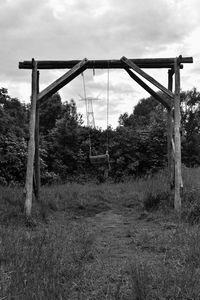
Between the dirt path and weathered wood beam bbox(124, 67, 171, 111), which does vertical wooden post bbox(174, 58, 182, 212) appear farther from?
weathered wood beam bbox(124, 67, 171, 111)

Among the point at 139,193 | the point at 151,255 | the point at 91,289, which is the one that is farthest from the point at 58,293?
the point at 139,193

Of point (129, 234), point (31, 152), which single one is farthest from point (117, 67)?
point (129, 234)

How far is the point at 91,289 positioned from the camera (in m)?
4.07

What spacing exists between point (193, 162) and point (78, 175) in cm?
600

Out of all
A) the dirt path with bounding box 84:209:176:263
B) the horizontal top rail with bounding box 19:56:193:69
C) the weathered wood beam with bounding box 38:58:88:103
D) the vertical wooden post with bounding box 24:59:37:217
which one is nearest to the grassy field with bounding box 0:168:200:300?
the dirt path with bounding box 84:209:176:263

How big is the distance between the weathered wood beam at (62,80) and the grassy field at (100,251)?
249cm

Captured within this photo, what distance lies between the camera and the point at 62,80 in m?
8.98

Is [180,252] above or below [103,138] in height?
below

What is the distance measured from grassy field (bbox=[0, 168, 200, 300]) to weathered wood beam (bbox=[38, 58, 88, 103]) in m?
2.49

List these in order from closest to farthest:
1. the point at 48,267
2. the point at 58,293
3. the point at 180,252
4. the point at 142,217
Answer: the point at 58,293
the point at 48,267
the point at 180,252
the point at 142,217

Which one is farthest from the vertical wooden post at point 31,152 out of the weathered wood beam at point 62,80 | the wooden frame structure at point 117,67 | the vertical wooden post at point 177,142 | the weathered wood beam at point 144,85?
the vertical wooden post at point 177,142

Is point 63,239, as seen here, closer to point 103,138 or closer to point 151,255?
point 151,255

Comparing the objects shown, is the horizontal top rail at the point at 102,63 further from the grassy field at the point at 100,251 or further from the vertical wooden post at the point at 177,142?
the grassy field at the point at 100,251

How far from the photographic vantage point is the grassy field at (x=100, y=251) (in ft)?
12.7
